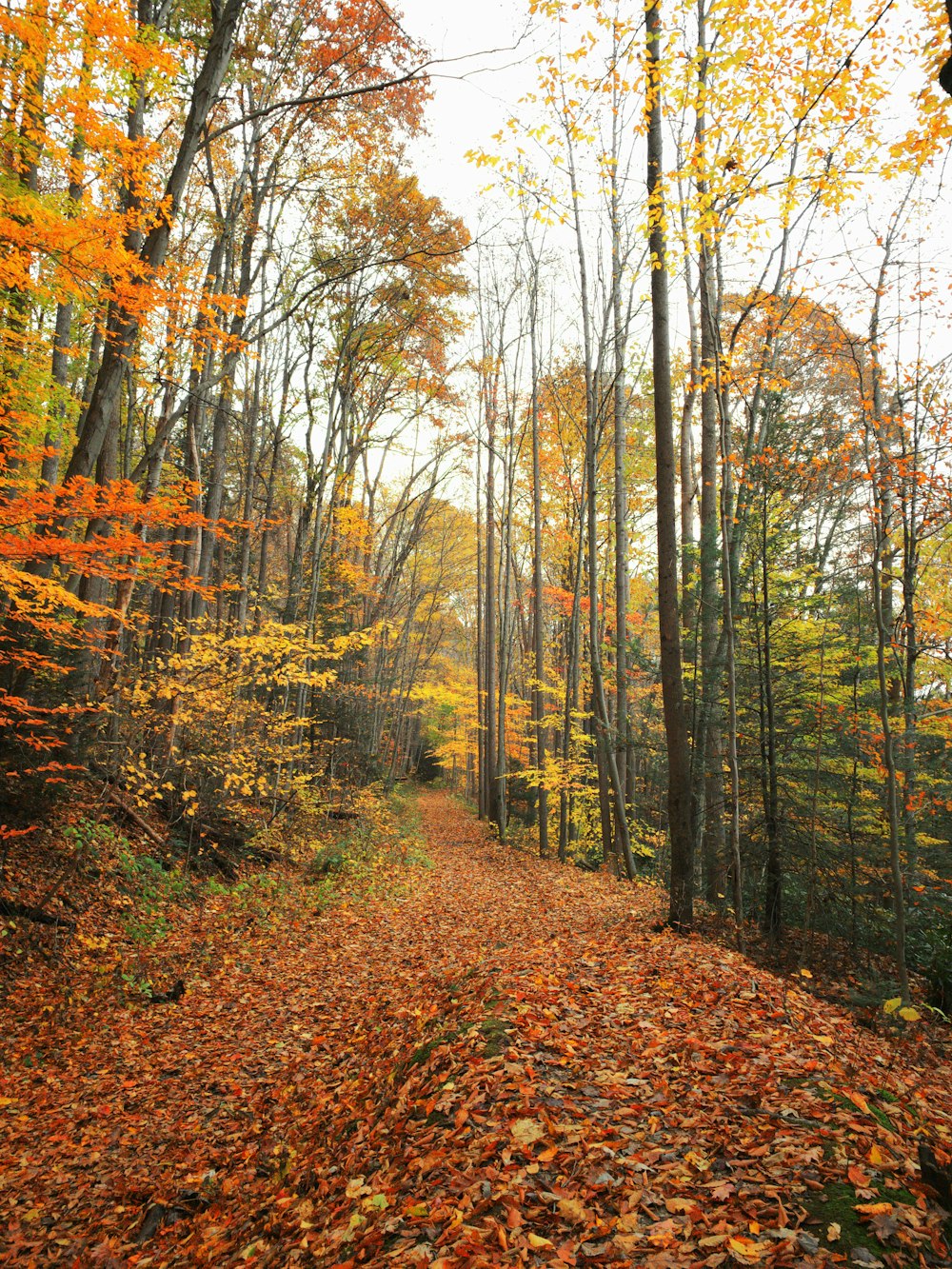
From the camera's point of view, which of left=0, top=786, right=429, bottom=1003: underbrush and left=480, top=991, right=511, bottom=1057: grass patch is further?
left=0, top=786, right=429, bottom=1003: underbrush

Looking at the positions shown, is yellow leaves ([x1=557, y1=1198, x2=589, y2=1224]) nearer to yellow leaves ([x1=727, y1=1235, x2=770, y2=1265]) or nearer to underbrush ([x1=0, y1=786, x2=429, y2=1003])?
yellow leaves ([x1=727, y1=1235, x2=770, y2=1265])

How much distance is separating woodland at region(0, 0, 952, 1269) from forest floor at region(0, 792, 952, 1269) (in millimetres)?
27

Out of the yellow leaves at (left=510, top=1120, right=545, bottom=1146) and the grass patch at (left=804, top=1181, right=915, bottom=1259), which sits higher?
the grass patch at (left=804, top=1181, right=915, bottom=1259)

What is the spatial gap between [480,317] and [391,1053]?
16.7 meters

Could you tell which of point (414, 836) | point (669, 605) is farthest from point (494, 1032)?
point (414, 836)

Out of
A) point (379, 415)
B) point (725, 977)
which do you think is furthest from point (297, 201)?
point (725, 977)

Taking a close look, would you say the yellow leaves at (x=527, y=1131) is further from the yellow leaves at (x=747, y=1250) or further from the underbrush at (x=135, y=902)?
the underbrush at (x=135, y=902)

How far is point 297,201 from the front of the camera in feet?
40.5

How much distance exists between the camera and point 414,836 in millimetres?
16547

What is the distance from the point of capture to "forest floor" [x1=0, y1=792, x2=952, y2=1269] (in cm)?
244

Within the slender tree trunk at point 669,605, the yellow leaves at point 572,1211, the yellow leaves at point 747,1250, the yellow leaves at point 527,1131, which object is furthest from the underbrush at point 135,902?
the yellow leaves at point 747,1250

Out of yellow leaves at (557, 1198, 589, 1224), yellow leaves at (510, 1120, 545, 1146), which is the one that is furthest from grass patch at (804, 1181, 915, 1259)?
yellow leaves at (510, 1120, 545, 1146)

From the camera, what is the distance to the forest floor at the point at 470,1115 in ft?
8.00

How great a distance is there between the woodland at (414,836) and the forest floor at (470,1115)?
3cm
